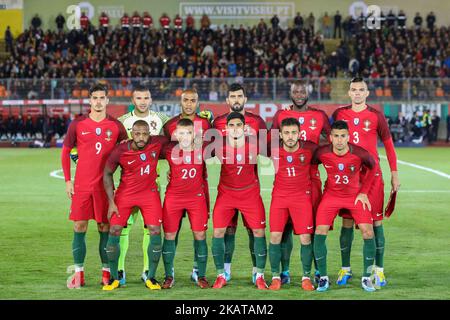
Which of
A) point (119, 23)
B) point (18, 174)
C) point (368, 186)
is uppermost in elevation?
point (119, 23)

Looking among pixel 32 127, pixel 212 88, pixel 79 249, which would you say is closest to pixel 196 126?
pixel 79 249

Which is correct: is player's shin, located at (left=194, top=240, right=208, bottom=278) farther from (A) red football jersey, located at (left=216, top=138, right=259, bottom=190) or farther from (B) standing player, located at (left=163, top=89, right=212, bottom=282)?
(A) red football jersey, located at (left=216, top=138, right=259, bottom=190)

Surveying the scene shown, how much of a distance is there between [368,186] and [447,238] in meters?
3.82

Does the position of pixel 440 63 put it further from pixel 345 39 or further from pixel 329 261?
pixel 329 261

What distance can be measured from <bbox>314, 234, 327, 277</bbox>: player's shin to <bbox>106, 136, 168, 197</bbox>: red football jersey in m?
1.77

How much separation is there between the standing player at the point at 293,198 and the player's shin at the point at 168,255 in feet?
3.34

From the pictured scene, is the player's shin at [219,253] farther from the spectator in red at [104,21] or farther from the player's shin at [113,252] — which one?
the spectator in red at [104,21]

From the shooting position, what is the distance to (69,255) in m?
11.3

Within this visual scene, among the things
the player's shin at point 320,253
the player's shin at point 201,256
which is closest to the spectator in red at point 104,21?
the player's shin at point 201,256

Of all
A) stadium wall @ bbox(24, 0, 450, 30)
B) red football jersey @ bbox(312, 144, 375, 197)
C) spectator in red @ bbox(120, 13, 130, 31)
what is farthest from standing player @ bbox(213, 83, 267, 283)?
stadium wall @ bbox(24, 0, 450, 30)

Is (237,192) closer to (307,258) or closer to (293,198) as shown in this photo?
(293,198)

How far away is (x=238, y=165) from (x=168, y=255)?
1183 mm

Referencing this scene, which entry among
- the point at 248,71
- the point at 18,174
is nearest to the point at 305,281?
the point at 18,174

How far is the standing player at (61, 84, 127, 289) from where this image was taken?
9.48 meters
